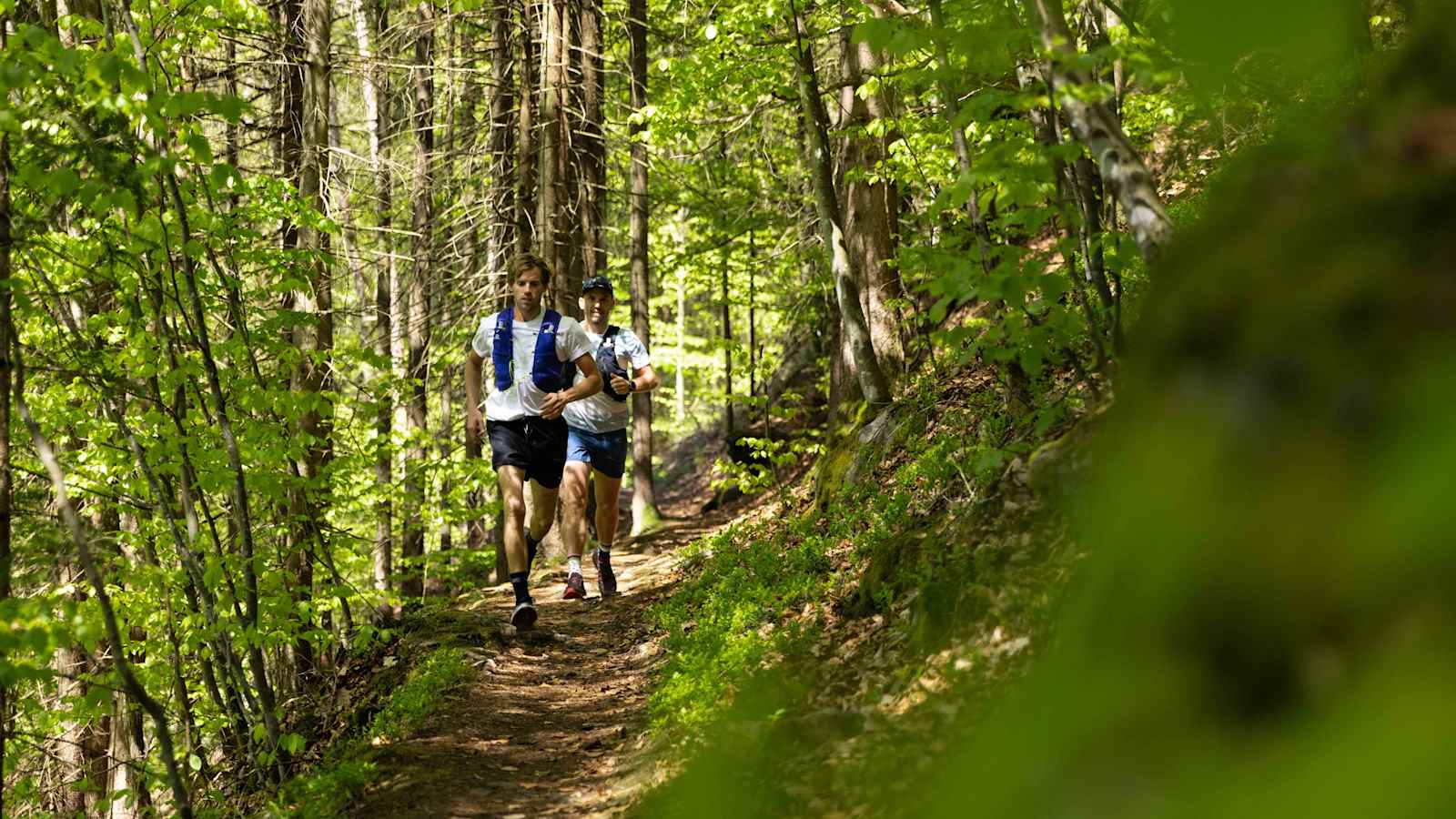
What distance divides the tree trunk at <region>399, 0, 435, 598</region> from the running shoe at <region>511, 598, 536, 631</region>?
2.63 meters

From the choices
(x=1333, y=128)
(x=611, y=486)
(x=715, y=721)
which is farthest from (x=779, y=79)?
(x=1333, y=128)

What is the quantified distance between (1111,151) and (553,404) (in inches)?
184

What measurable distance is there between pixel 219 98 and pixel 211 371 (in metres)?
1.61

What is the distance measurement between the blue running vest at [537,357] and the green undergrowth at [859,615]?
1.98 metres

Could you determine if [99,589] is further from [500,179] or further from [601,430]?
[500,179]

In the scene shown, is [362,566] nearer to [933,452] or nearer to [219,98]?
[933,452]

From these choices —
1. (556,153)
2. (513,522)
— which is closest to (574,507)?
(513,522)

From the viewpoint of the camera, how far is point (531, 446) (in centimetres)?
751

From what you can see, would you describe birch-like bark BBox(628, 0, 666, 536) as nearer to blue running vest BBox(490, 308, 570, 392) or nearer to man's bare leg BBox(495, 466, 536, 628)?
blue running vest BBox(490, 308, 570, 392)

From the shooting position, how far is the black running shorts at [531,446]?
7.42 meters

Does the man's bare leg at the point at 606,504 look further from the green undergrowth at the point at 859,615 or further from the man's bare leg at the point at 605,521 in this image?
the green undergrowth at the point at 859,615

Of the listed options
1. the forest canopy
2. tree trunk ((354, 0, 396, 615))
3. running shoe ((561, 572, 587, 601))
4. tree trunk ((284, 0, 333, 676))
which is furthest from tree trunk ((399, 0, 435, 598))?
running shoe ((561, 572, 587, 601))

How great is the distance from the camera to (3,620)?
354cm

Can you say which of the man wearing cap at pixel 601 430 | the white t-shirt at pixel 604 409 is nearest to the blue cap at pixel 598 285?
the man wearing cap at pixel 601 430
